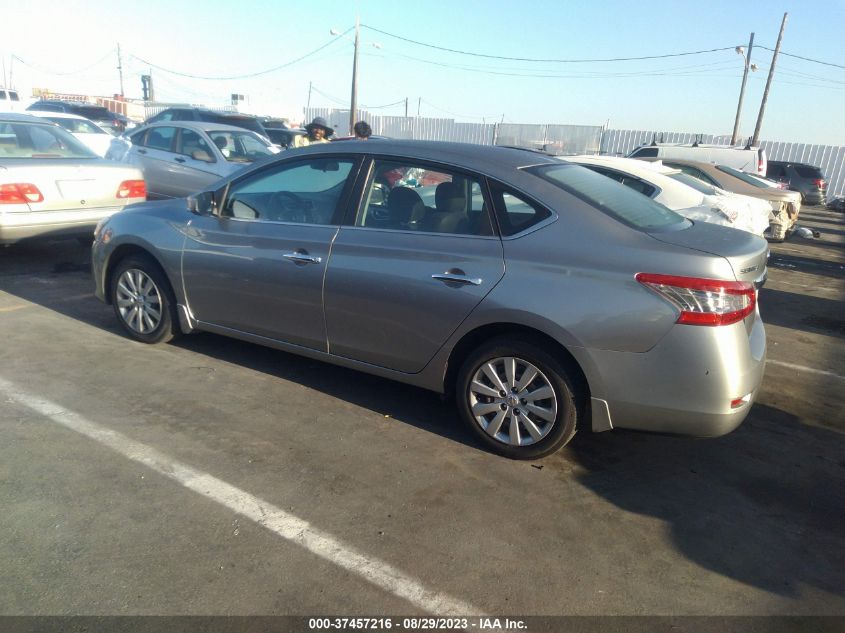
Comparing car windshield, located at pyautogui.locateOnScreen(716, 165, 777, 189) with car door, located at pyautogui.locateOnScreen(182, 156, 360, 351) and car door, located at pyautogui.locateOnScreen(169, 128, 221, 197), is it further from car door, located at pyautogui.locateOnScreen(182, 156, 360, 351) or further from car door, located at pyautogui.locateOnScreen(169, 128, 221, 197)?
car door, located at pyautogui.locateOnScreen(182, 156, 360, 351)

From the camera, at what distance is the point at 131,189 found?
7.58m

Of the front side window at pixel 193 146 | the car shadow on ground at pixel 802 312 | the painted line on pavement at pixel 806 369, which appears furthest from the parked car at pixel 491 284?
the front side window at pixel 193 146

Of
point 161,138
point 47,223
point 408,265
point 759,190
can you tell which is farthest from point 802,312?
point 161,138

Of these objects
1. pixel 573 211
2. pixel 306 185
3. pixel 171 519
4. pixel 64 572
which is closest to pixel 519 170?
pixel 573 211

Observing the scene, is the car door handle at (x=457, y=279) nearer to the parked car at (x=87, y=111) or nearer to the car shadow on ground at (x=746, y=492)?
the car shadow on ground at (x=746, y=492)

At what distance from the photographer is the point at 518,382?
355cm

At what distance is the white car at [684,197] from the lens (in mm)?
7707

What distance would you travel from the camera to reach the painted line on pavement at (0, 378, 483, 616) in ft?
8.46

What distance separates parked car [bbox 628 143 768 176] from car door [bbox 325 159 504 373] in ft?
49.3

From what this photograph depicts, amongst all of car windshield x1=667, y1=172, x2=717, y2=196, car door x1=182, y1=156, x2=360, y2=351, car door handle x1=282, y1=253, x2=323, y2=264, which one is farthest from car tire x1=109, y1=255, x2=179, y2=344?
car windshield x1=667, y1=172, x2=717, y2=196

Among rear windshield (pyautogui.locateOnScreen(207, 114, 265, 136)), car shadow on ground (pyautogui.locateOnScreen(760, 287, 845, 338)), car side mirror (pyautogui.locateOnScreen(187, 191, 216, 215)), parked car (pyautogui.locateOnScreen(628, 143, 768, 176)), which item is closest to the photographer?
car side mirror (pyautogui.locateOnScreen(187, 191, 216, 215))

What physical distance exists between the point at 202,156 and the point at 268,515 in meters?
8.19

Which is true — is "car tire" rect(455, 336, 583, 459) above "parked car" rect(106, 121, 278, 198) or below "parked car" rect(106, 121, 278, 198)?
below

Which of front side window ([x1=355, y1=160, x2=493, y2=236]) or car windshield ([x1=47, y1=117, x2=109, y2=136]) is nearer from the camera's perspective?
front side window ([x1=355, y1=160, x2=493, y2=236])
